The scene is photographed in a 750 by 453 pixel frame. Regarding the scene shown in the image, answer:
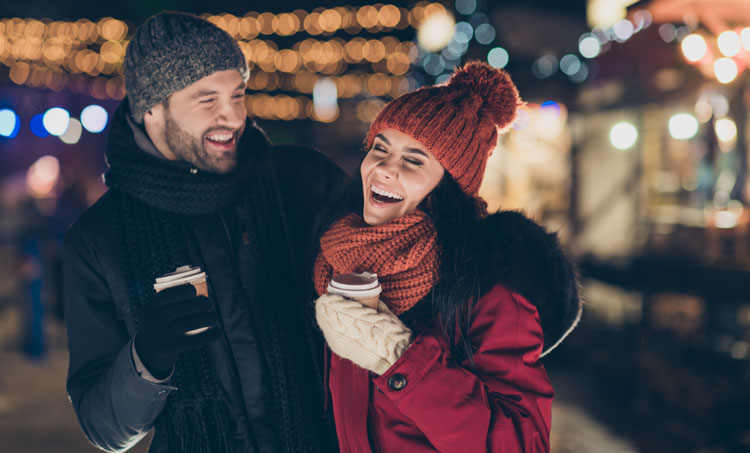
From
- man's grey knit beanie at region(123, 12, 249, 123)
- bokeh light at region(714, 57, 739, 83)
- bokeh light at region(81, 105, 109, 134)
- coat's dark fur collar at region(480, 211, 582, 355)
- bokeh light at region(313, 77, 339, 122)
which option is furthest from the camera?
bokeh light at region(313, 77, 339, 122)

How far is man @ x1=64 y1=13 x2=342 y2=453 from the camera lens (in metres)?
1.84

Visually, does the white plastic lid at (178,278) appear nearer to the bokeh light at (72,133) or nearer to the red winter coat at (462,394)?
the red winter coat at (462,394)

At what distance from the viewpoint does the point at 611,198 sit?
8.99 metres

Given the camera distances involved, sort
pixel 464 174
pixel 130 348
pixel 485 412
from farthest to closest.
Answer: pixel 464 174, pixel 130 348, pixel 485 412

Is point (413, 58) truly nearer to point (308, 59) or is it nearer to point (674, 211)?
point (308, 59)

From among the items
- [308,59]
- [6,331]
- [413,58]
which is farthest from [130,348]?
[413,58]

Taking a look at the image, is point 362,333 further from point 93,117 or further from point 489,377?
point 93,117

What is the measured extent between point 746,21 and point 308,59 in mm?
13026

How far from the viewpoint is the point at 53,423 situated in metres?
5.58

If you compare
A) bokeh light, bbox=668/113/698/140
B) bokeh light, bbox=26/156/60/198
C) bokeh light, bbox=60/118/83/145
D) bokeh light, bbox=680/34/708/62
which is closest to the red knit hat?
bokeh light, bbox=680/34/708/62

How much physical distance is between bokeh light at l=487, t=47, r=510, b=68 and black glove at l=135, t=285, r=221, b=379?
28.0ft

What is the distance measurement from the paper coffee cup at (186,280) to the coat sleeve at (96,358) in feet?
0.80

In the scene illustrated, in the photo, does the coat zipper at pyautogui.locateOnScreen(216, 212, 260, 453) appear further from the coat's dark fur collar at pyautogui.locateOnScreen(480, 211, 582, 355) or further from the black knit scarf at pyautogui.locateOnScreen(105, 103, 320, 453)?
the coat's dark fur collar at pyautogui.locateOnScreen(480, 211, 582, 355)

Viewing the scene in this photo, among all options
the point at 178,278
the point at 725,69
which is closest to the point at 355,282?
the point at 178,278
